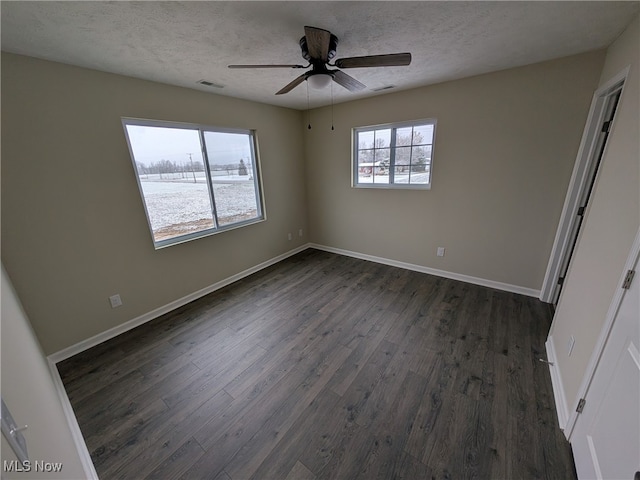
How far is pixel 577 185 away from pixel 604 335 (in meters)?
1.84

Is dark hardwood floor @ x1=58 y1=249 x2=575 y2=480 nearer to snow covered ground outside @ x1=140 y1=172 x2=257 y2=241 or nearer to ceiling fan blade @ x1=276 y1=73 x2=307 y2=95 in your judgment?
snow covered ground outside @ x1=140 y1=172 x2=257 y2=241

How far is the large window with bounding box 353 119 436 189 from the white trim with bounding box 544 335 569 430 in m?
2.10

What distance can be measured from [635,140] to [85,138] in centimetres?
382

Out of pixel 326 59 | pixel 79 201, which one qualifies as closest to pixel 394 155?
pixel 326 59

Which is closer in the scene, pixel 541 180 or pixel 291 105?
pixel 541 180

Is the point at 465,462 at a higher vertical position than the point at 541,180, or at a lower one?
lower

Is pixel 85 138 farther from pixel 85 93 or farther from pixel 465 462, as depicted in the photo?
pixel 465 462

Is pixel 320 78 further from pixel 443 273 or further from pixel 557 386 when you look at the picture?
pixel 443 273

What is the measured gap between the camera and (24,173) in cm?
191

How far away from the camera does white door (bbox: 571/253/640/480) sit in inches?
38.6

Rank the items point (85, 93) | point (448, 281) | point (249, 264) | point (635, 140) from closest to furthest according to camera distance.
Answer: point (635, 140) < point (85, 93) < point (448, 281) < point (249, 264)

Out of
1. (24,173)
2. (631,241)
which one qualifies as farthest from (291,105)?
(631,241)

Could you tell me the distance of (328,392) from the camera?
1841 mm

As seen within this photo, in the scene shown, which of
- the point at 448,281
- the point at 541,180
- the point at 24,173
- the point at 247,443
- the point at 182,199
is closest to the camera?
the point at 247,443
